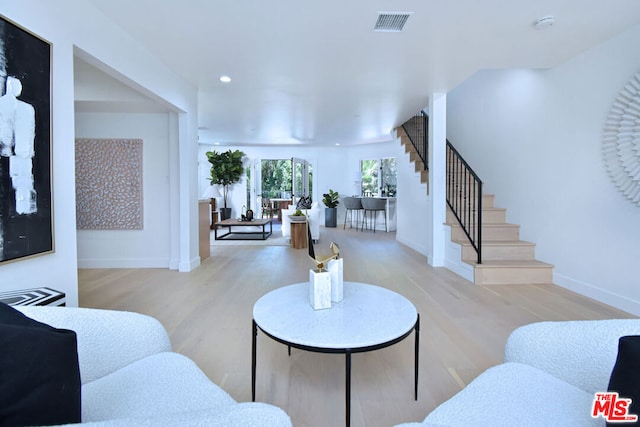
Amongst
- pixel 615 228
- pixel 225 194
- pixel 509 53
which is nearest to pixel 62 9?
pixel 509 53

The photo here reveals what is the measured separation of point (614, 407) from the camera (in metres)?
0.73

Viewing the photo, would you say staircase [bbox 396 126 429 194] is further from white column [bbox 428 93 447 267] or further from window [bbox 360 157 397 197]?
window [bbox 360 157 397 197]

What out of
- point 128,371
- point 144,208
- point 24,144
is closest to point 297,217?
point 144,208

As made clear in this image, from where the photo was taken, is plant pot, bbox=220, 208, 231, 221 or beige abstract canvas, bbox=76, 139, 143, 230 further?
plant pot, bbox=220, 208, 231, 221

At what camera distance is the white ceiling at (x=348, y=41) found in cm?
256

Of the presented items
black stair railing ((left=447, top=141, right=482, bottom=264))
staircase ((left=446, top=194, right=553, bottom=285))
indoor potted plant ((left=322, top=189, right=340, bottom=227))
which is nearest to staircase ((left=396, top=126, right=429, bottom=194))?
black stair railing ((left=447, top=141, right=482, bottom=264))

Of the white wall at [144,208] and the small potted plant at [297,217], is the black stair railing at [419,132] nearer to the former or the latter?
the small potted plant at [297,217]

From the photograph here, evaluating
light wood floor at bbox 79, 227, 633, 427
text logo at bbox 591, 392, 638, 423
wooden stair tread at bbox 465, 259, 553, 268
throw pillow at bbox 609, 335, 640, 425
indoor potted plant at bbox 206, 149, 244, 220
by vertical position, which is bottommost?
light wood floor at bbox 79, 227, 633, 427

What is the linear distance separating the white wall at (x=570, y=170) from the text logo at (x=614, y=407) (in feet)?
9.45

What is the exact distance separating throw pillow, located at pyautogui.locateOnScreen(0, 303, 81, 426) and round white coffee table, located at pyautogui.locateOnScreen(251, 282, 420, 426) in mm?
759

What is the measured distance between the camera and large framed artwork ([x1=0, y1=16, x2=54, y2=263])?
5.70 ft

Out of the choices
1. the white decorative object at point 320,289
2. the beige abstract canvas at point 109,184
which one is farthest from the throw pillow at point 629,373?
the beige abstract canvas at point 109,184

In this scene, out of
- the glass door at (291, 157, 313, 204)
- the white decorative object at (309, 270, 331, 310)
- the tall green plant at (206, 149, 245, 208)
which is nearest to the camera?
the white decorative object at (309, 270, 331, 310)

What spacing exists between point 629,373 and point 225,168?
32.6 ft
